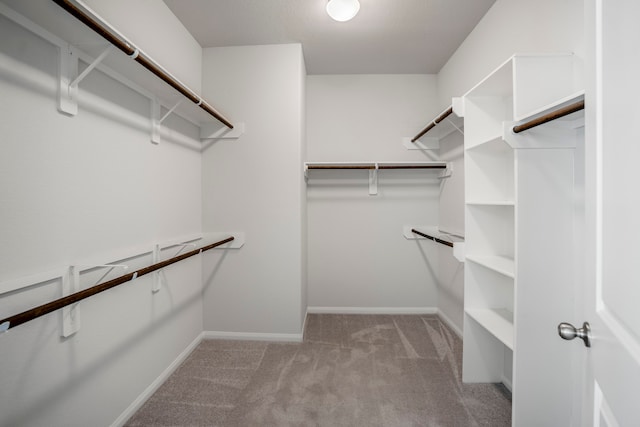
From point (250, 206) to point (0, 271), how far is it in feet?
4.84

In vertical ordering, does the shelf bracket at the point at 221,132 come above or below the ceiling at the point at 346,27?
below

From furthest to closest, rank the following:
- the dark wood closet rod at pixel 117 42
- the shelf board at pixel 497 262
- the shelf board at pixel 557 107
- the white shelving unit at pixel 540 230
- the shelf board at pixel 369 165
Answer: the shelf board at pixel 369 165 < the shelf board at pixel 497 262 < the white shelving unit at pixel 540 230 < the shelf board at pixel 557 107 < the dark wood closet rod at pixel 117 42

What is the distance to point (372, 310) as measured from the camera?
278cm

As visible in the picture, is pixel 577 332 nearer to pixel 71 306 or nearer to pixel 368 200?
pixel 71 306

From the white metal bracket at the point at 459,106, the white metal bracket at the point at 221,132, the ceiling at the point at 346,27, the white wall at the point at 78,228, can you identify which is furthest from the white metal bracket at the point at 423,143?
the white wall at the point at 78,228

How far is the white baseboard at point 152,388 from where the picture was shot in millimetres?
1388

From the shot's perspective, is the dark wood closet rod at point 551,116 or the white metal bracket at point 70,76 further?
the white metal bracket at point 70,76

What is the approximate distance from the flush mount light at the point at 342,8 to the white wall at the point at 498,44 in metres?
0.93

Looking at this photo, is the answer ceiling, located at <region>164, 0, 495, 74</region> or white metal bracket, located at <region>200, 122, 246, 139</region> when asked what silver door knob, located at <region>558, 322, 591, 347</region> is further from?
white metal bracket, located at <region>200, 122, 246, 139</region>

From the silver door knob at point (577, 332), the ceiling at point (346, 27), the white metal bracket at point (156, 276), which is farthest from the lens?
the ceiling at point (346, 27)

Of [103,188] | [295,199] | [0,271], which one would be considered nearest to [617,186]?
[0,271]

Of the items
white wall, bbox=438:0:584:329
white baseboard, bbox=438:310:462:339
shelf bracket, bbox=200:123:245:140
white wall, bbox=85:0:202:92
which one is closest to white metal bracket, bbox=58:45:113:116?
white wall, bbox=85:0:202:92

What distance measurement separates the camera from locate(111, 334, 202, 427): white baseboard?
1388 millimetres

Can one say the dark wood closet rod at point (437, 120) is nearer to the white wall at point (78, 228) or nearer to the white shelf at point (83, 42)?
the white shelf at point (83, 42)
